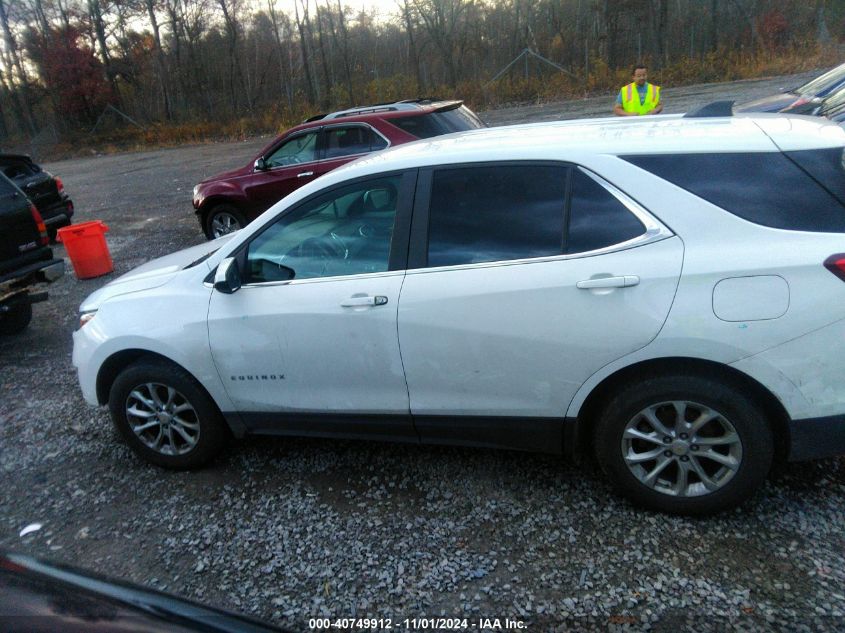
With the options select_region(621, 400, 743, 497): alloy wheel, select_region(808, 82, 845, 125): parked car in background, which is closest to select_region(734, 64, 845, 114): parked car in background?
select_region(808, 82, 845, 125): parked car in background

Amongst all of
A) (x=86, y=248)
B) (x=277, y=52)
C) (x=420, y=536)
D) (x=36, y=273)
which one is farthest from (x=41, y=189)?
(x=277, y=52)

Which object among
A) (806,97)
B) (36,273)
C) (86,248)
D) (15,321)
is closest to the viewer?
(36,273)

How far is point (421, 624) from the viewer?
2787 millimetres

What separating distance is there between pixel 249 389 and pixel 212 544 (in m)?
0.84

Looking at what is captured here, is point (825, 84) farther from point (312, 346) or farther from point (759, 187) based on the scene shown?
point (312, 346)

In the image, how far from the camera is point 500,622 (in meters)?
2.75

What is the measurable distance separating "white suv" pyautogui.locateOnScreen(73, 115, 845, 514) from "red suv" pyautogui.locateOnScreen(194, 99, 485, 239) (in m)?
4.95

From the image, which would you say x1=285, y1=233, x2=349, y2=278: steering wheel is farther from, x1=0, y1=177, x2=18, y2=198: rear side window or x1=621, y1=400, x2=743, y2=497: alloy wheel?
x1=0, y1=177, x2=18, y2=198: rear side window

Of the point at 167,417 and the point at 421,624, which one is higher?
the point at 167,417

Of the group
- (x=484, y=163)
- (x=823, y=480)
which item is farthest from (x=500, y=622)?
(x=484, y=163)

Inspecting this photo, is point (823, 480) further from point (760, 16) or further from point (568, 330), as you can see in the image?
point (760, 16)

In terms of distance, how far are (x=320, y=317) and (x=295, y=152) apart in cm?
655

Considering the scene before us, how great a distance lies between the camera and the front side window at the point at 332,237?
3.57 metres

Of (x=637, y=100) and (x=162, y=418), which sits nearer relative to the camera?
(x=162, y=418)
